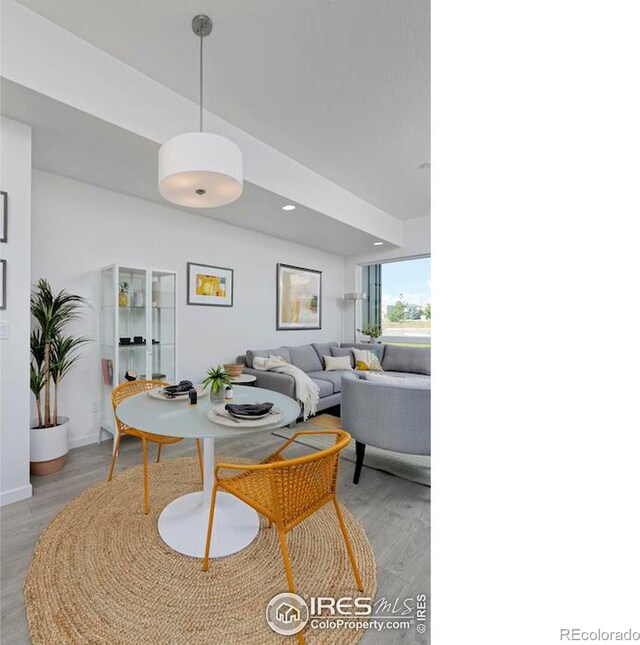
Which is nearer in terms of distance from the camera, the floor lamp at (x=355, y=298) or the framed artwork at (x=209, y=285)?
the framed artwork at (x=209, y=285)

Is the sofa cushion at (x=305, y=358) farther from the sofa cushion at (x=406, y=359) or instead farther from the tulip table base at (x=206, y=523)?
the tulip table base at (x=206, y=523)

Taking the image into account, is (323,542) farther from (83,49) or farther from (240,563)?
(83,49)

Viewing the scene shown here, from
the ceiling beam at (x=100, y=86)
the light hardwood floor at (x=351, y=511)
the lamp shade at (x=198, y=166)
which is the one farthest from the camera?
the ceiling beam at (x=100, y=86)

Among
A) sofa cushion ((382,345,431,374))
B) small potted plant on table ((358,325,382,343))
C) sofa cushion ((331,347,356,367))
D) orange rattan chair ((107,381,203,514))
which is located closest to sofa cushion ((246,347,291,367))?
sofa cushion ((331,347,356,367))

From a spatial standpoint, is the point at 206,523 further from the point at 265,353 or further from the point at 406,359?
the point at 406,359

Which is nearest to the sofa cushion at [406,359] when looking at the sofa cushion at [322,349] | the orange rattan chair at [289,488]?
the sofa cushion at [322,349]

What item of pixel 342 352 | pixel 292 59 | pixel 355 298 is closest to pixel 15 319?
pixel 292 59

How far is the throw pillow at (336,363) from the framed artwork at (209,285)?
5.27 ft

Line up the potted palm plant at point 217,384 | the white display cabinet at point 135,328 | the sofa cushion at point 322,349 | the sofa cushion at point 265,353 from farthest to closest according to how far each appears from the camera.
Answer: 1. the sofa cushion at point 322,349
2. the sofa cushion at point 265,353
3. the white display cabinet at point 135,328
4. the potted palm plant at point 217,384

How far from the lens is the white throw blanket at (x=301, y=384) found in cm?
362

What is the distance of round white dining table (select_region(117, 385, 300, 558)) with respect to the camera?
59.2 inches
